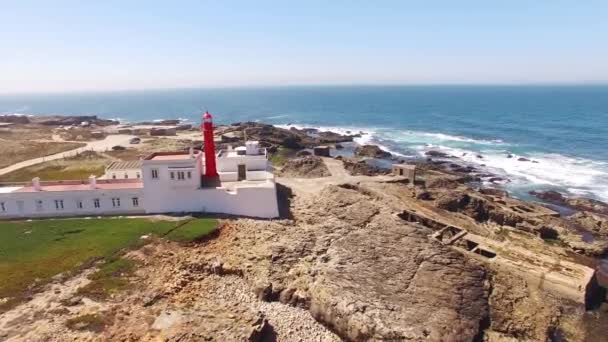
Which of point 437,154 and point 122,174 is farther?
point 437,154

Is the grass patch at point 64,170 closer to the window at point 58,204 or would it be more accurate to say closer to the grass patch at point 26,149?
Answer: the grass patch at point 26,149

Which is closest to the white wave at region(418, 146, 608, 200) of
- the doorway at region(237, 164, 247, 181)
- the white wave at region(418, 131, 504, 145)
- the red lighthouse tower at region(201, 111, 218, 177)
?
the white wave at region(418, 131, 504, 145)

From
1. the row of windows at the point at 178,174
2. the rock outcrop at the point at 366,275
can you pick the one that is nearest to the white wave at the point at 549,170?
the rock outcrop at the point at 366,275

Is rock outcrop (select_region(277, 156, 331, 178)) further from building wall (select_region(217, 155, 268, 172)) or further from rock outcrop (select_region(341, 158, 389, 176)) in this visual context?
building wall (select_region(217, 155, 268, 172))

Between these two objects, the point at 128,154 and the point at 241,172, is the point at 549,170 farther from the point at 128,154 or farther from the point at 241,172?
the point at 128,154

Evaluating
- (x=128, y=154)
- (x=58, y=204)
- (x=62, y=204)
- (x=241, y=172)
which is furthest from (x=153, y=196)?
(x=128, y=154)

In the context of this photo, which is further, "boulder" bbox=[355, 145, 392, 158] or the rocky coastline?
"boulder" bbox=[355, 145, 392, 158]
